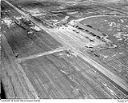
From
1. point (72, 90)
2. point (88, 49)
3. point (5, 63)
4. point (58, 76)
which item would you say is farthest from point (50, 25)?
point (72, 90)

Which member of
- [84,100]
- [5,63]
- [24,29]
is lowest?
[84,100]

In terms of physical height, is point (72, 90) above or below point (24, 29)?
below

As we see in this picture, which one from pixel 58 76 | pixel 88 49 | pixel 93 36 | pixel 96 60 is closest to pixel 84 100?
pixel 58 76

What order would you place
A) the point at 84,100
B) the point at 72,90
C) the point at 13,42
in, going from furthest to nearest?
the point at 13,42 < the point at 72,90 < the point at 84,100

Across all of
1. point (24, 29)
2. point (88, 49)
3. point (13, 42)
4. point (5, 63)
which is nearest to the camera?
point (5, 63)

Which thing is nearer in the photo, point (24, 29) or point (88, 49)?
point (88, 49)

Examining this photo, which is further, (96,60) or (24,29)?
(24,29)

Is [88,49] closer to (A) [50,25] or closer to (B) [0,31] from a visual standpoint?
(A) [50,25]

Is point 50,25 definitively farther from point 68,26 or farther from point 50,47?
point 50,47

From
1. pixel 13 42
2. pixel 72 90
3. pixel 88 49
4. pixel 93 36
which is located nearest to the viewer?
pixel 72 90
